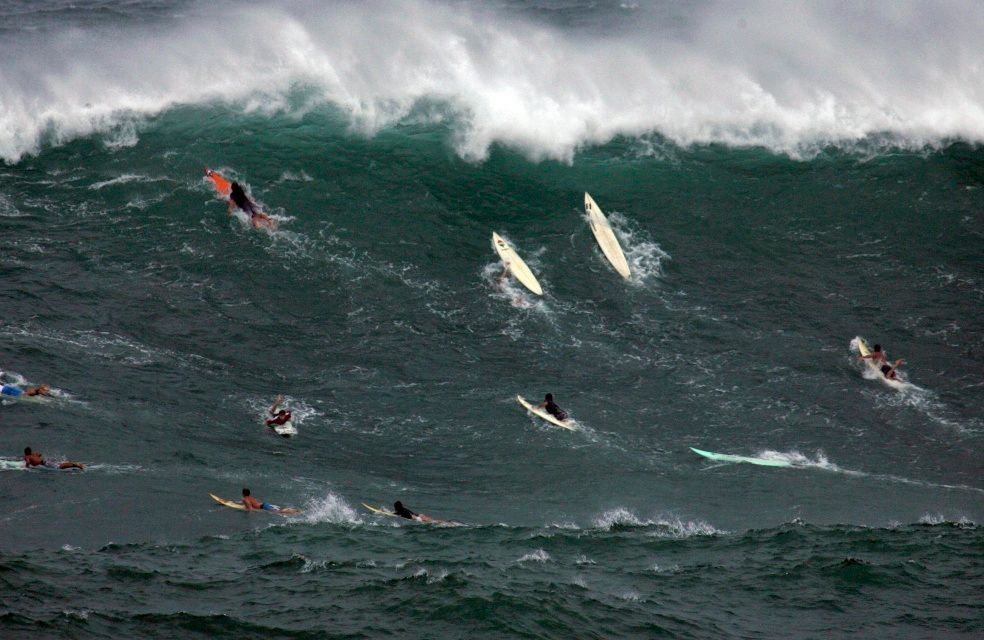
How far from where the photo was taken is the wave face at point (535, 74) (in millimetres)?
43094

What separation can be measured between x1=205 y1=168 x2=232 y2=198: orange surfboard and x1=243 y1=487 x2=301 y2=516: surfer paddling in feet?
48.3

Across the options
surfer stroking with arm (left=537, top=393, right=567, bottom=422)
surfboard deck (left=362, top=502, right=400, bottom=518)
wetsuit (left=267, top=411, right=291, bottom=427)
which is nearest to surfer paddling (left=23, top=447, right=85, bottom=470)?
wetsuit (left=267, top=411, right=291, bottom=427)

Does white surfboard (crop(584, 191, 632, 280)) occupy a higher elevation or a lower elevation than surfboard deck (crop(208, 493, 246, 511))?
higher

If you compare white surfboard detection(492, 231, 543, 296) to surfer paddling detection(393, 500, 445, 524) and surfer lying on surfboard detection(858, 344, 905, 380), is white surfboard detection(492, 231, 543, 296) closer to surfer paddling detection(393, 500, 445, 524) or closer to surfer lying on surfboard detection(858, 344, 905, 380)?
surfer lying on surfboard detection(858, 344, 905, 380)

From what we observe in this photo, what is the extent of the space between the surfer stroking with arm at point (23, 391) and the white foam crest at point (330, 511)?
8.37 m

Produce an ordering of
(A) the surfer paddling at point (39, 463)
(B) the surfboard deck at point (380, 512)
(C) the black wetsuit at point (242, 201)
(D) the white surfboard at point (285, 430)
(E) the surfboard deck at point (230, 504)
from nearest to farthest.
Answer: 1. (E) the surfboard deck at point (230, 504)
2. (B) the surfboard deck at point (380, 512)
3. (A) the surfer paddling at point (39, 463)
4. (D) the white surfboard at point (285, 430)
5. (C) the black wetsuit at point (242, 201)

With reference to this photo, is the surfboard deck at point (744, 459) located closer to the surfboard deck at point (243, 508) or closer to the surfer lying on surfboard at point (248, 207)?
the surfboard deck at point (243, 508)

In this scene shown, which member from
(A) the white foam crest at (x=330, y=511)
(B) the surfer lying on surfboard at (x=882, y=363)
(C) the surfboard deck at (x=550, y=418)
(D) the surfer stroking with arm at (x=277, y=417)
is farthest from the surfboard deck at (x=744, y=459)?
(D) the surfer stroking with arm at (x=277, y=417)

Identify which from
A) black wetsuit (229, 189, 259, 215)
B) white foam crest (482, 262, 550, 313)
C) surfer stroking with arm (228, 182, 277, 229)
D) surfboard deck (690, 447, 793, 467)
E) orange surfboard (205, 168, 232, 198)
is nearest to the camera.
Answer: surfboard deck (690, 447, 793, 467)

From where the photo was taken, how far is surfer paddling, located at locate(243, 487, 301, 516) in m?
26.6

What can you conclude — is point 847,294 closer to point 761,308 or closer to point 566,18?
point 761,308

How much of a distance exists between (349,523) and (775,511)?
10.7 meters

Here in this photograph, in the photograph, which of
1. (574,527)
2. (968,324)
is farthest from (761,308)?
(574,527)

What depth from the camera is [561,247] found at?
37562mm
